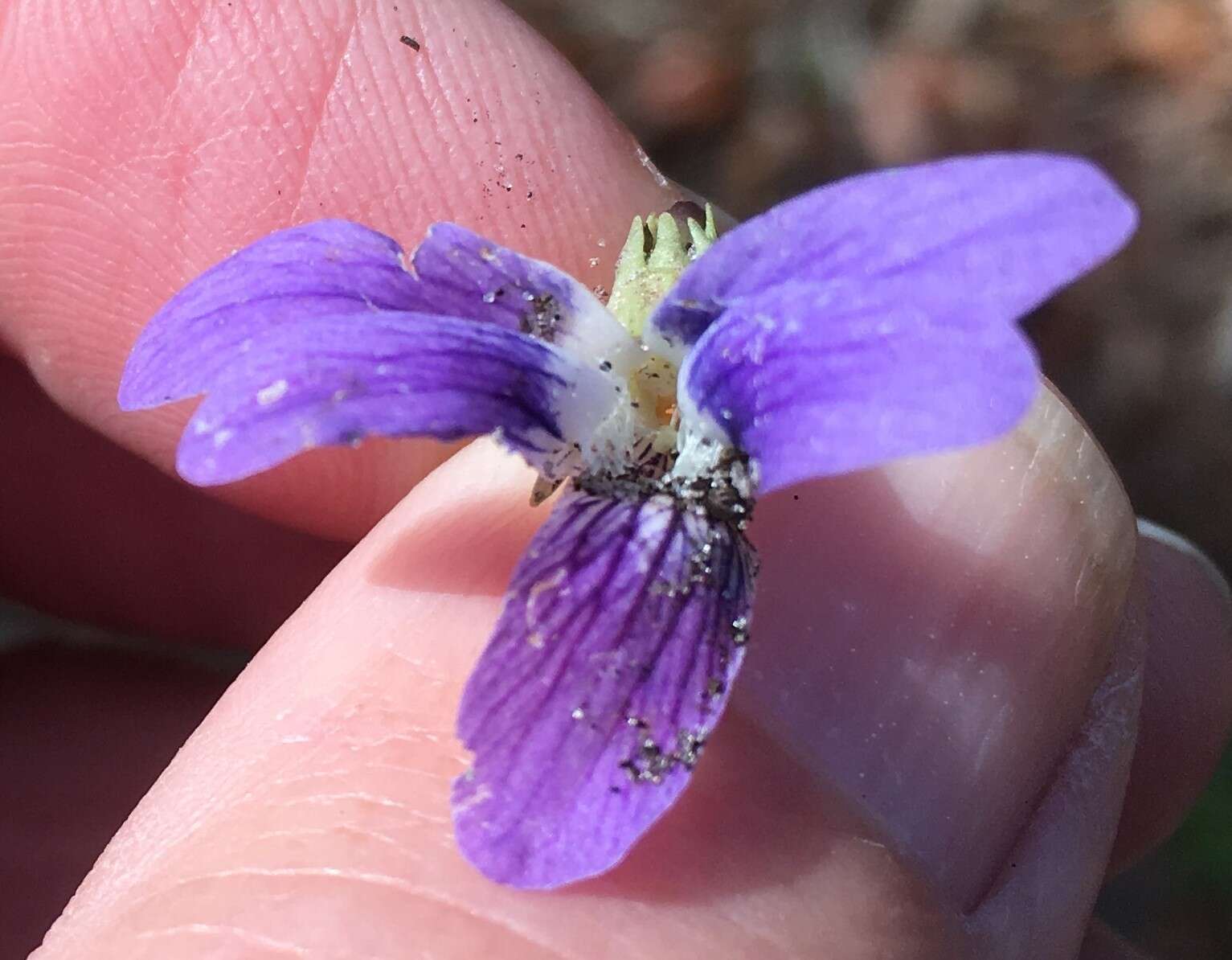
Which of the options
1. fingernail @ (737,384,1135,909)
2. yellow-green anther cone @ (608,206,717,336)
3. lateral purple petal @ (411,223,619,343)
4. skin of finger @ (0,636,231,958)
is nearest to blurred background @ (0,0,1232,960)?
skin of finger @ (0,636,231,958)

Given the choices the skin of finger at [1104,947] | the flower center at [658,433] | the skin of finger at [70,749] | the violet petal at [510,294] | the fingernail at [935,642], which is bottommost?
the skin of finger at [1104,947]

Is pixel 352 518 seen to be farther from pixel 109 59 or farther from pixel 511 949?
pixel 511 949

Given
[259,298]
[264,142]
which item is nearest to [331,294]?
[259,298]

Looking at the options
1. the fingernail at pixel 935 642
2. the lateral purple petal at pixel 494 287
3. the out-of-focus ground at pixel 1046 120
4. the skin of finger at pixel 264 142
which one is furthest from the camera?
the out-of-focus ground at pixel 1046 120

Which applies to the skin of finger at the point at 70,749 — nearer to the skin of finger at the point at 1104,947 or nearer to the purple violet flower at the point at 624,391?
the purple violet flower at the point at 624,391

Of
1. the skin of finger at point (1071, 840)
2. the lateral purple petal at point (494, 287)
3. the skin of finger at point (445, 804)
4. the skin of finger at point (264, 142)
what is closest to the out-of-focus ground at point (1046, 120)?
the skin of finger at point (264, 142)

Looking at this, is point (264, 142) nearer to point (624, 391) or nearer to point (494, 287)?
point (494, 287)
